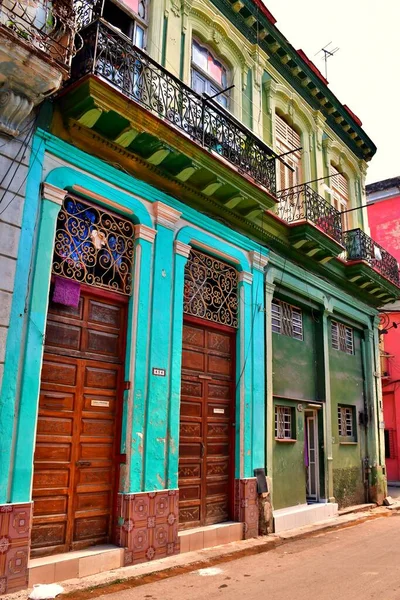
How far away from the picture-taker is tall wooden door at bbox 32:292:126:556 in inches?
239

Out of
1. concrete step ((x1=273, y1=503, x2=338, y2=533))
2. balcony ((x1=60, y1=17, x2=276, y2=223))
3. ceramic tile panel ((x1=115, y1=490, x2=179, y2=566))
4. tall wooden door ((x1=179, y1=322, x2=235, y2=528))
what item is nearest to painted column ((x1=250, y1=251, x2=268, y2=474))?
tall wooden door ((x1=179, y1=322, x2=235, y2=528))

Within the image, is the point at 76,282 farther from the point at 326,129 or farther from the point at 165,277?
the point at 326,129

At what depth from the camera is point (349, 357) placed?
44.7 ft

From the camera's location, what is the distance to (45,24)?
247 inches

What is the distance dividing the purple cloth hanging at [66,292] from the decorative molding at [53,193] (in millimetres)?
948

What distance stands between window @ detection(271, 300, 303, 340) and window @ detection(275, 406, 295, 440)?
5.06 ft

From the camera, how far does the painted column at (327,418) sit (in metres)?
11.4

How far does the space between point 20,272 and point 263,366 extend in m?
5.11

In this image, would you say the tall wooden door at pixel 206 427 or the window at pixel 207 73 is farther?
the window at pixel 207 73

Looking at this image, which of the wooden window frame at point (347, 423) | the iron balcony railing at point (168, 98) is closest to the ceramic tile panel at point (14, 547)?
the iron balcony railing at point (168, 98)

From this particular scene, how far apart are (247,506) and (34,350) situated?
4.71 m

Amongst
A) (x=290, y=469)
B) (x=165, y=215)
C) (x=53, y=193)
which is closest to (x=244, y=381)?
(x=290, y=469)

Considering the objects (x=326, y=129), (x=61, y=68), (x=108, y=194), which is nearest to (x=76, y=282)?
(x=108, y=194)

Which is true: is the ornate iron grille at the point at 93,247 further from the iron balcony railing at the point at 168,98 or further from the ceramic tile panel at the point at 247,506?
the ceramic tile panel at the point at 247,506
